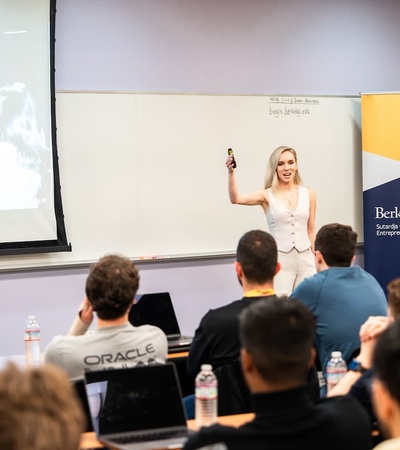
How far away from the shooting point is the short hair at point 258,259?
2859 millimetres

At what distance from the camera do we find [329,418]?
167cm

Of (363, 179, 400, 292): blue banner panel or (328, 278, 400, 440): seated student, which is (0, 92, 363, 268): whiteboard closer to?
(363, 179, 400, 292): blue banner panel

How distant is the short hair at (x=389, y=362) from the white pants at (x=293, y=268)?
3904 mm

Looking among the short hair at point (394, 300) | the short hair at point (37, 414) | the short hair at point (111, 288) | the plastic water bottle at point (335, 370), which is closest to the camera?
the short hair at point (37, 414)

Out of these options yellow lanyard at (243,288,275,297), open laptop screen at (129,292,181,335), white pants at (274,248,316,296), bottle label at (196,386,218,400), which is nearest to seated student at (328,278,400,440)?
bottle label at (196,386,218,400)

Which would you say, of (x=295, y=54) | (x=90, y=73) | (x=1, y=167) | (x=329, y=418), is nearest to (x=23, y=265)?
(x=1, y=167)

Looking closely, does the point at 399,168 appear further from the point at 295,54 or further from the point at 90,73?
the point at 90,73

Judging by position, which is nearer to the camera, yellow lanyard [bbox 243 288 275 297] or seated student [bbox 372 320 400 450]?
seated student [bbox 372 320 400 450]

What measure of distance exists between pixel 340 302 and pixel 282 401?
1.52 meters

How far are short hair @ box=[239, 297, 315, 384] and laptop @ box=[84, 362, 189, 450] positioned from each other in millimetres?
530

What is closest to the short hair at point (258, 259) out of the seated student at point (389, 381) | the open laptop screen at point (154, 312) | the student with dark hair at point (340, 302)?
the student with dark hair at point (340, 302)

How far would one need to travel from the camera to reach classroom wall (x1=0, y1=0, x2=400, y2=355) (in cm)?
530

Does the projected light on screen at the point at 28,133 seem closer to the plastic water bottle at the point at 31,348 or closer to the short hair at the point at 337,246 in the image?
the plastic water bottle at the point at 31,348

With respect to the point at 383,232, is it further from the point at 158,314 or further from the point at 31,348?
the point at 31,348
